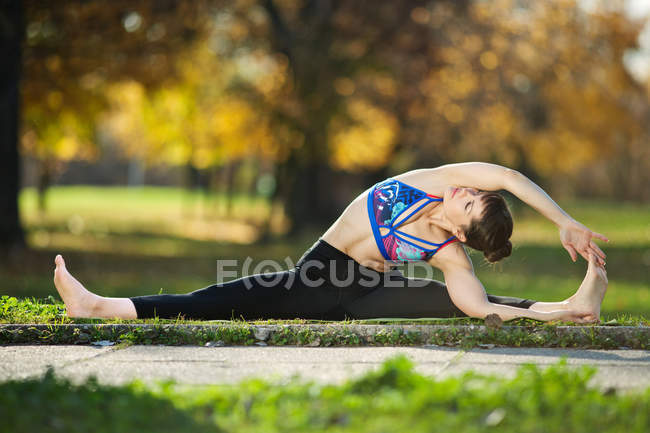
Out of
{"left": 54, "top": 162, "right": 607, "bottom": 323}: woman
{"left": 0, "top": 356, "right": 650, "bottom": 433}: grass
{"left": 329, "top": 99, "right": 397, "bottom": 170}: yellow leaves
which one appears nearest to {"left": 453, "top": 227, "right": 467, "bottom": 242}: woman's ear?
{"left": 54, "top": 162, "right": 607, "bottom": 323}: woman

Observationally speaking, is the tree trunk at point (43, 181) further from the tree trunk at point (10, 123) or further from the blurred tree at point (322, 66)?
the tree trunk at point (10, 123)

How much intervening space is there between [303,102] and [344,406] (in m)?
17.3

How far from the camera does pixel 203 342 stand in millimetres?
5039

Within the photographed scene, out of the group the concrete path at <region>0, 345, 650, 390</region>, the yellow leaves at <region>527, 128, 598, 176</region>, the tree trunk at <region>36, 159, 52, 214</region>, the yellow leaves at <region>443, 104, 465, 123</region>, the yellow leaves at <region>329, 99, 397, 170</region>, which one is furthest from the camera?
the tree trunk at <region>36, 159, 52, 214</region>

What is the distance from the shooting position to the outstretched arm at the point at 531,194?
4953mm

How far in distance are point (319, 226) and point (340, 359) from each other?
2221cm

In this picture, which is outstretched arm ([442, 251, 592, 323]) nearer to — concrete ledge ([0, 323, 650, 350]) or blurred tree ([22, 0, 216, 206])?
concrete ledge ([0, 323, 650, 350])

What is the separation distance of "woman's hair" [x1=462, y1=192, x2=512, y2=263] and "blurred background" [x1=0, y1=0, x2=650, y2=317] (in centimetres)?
562

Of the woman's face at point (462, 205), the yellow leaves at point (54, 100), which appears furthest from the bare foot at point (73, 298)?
the yellow leaves at point (54, 100)

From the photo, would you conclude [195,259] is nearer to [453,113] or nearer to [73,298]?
[453,113]

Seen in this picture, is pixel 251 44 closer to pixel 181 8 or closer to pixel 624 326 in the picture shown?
pixel 181 8

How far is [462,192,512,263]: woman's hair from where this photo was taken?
16.5 ft

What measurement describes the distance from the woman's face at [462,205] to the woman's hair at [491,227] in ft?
0.11

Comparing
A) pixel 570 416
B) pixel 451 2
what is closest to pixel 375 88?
pixel 451 2
